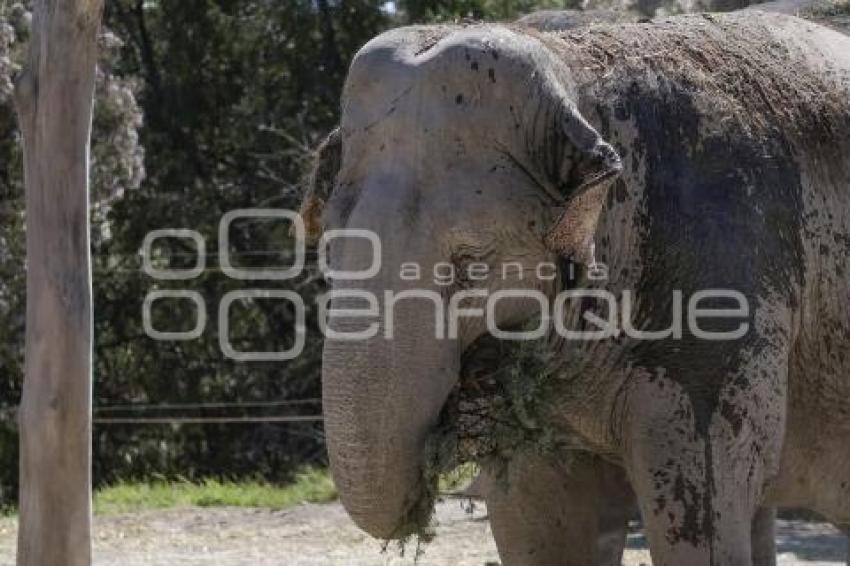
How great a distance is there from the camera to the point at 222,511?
41.3 feet

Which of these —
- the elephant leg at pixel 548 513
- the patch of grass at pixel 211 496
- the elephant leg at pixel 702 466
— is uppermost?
the elephant leg at pixel 702 466

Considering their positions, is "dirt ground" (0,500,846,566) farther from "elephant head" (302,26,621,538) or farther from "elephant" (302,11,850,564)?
"elephant head" (302,26,621,538)

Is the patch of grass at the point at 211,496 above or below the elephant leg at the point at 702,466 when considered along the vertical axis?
below

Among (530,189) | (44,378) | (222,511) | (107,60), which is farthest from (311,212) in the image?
(107,60)

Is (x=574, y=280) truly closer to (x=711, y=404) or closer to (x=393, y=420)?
(x=711, y=404)

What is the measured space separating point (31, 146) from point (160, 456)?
1134cm

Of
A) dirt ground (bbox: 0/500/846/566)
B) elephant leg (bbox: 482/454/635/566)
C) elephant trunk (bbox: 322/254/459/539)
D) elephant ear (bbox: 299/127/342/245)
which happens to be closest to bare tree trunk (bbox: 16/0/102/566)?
elephant leg (bbox: 482/454/635/566)

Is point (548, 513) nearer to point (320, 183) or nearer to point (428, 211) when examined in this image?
point (320, 183)

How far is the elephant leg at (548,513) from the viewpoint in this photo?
215 inches

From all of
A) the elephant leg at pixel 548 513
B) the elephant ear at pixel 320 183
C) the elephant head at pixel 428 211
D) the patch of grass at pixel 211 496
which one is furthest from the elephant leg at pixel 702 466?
the patch of grass at pixel 211 496

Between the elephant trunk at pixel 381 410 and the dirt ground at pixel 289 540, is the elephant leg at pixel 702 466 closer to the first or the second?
the elephant trunk at pixel 381 410

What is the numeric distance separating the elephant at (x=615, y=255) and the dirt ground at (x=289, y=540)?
Answer: 14.8 ft

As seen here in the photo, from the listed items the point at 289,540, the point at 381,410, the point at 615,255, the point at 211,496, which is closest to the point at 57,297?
the point at 615,255

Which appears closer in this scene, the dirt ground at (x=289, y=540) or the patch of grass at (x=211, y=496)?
the dirt ground at (x=289, y=540)
